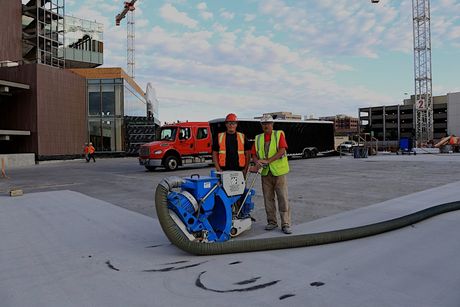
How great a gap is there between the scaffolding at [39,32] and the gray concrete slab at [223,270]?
128 feet

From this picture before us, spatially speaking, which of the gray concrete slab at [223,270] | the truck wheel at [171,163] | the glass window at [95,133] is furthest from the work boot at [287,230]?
the glass window at [95,133]

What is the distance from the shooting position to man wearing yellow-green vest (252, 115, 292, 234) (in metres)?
5.45

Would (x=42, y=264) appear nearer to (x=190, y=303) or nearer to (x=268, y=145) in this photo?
(x=190, y=303)

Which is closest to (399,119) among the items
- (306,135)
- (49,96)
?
(306,135)

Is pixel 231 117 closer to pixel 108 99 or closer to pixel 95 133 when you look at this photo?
pixel 95 133

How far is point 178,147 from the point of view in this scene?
60.2 ft

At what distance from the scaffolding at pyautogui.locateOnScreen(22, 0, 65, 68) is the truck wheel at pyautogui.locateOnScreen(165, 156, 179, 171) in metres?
28.0

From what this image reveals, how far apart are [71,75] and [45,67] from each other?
307cm

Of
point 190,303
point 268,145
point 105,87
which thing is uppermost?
point 105,87

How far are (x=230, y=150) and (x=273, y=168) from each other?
730 mm

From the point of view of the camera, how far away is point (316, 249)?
460cm

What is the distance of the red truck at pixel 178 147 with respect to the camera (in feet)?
58.0

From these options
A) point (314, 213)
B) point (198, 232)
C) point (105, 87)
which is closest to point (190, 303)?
point (198, 232)

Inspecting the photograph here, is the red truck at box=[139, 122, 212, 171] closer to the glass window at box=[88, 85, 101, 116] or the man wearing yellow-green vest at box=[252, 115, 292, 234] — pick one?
the man wearing yellow-green vest at box=[252, 115, 292, 234]
